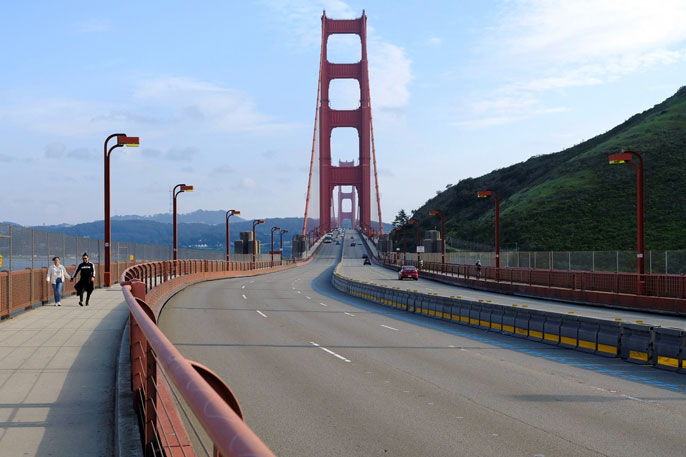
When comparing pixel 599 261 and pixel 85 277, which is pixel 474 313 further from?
pixel 599 261

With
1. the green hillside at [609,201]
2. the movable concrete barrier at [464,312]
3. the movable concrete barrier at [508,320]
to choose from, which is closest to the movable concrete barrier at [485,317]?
the movable concrete barrier at [508,320]

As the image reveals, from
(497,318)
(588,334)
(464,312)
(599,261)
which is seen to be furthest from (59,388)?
(599,261)

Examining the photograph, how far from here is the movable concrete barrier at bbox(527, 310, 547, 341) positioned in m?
18.6

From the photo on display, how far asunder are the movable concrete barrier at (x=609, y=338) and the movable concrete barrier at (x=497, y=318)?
4.99m

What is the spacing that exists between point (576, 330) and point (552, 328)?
1154 millimetres

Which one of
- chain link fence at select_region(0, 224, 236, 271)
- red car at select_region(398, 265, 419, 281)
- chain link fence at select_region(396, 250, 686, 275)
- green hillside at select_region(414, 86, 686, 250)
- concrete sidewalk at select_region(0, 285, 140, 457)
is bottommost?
red car at select_region(398, 265, 419, 281)

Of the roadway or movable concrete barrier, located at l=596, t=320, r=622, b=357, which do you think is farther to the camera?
movable concrete barrier, located at l=596, t=320, r=622, b=357

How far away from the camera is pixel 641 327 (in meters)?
14.5

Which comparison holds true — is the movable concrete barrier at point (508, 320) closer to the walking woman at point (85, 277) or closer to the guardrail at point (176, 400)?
the guardrail at point (176, 400)

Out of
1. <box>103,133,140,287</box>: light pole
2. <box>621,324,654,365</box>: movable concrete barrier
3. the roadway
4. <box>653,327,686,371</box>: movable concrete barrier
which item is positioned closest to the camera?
the roadway

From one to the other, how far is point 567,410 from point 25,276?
52.0 ft

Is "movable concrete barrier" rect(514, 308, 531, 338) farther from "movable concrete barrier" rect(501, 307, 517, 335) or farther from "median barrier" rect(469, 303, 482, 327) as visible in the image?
"median barrier" rect(469, 303, 482, 327)

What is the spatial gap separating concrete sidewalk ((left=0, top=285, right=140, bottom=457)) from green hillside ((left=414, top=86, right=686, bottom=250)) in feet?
203

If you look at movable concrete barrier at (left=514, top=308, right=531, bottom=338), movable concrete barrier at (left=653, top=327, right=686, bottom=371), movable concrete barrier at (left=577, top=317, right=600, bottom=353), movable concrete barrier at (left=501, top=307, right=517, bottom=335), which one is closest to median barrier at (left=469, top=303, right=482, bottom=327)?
movable concrete barrier at (left=501, top=307, right=517, bottom=335)
